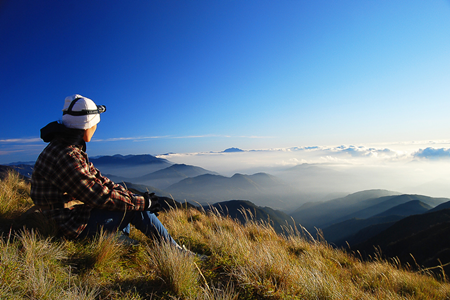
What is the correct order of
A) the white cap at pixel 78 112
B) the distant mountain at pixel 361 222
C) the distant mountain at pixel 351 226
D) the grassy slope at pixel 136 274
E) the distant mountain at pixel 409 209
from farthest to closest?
the distant mountain at pixel 409 209 → the distant mountain at pixel 351 226 → the distant mountain at pixel 361 222 → the white cap at pixel 78 112 → the grassy slope at pixel 136 274

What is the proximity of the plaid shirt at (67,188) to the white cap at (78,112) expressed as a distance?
0.27 metres

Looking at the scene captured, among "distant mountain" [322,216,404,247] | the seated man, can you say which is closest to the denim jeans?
the seated man

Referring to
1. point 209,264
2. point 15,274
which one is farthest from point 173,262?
point 15,274

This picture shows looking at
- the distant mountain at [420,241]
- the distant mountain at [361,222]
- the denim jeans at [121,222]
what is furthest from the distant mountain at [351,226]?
the denim jeans at [121,222]

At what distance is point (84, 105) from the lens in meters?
2.32

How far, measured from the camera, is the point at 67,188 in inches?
82.3

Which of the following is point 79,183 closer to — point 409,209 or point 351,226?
point 351,226

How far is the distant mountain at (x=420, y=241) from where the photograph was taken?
1714 inches

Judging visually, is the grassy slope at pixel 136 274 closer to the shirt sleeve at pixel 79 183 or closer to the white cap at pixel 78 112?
the shirt sleeve at pixel 79 183

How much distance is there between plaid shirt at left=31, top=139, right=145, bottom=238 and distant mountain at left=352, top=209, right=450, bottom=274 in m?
46.4

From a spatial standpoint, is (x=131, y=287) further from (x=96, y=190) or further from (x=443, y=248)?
(x=443, y=248)

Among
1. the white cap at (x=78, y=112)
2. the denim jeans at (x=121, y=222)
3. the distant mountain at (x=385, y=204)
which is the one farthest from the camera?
the distant mountain at (x=385, y=204)

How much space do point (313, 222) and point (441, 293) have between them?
21302cm

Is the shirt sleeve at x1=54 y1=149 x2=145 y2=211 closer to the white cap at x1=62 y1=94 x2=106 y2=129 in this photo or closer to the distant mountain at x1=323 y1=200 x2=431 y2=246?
the white cap at x1=62 y1=94 x2=106 y2=129
